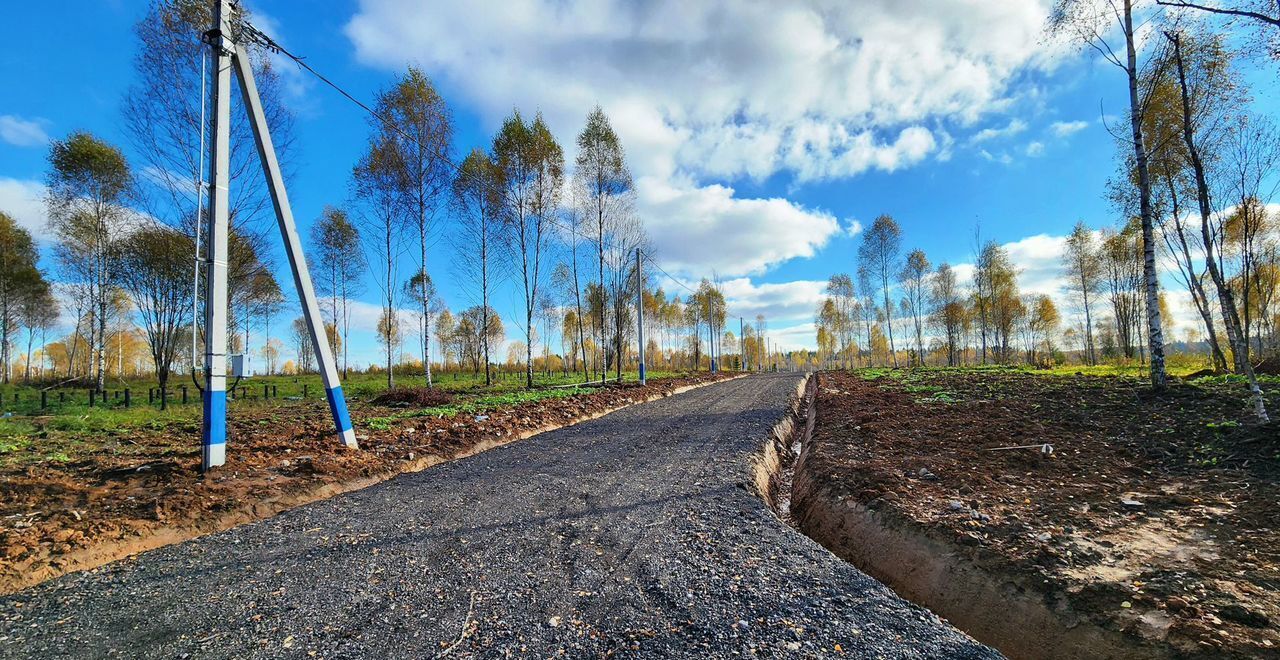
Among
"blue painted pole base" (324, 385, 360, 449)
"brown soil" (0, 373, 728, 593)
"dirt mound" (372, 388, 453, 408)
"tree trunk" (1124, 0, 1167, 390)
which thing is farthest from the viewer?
"dirt mound" (372, 388, 453, 408)

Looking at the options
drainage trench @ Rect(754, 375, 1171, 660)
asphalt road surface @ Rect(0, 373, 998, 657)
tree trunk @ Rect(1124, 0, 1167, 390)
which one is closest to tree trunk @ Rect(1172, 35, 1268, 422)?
tree trunk @ Rect(1124, 0, 1167, 390)

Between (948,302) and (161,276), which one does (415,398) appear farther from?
(948,302)

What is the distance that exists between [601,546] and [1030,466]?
16.1 ft

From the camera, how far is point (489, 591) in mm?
2742

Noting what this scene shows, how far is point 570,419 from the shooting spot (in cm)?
1098

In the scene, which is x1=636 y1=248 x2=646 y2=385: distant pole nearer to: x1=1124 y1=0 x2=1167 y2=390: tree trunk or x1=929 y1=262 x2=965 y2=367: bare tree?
x1=1124 y1=0 x2=1167 y2=390: tree trunk

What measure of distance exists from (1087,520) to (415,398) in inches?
620

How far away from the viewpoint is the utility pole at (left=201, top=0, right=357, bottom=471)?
5336 mm

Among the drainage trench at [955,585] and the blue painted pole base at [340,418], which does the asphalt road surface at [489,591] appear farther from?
the blue painted pole base at [340,418]

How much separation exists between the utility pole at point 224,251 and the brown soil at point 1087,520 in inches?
269

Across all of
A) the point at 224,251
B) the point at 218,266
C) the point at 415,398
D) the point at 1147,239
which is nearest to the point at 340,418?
the point at 218,266

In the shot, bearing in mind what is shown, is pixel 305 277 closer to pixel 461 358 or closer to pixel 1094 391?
pixel 1094 391

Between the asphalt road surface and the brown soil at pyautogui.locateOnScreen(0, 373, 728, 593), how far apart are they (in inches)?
12.8

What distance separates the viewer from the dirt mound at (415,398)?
1461 centimetres
